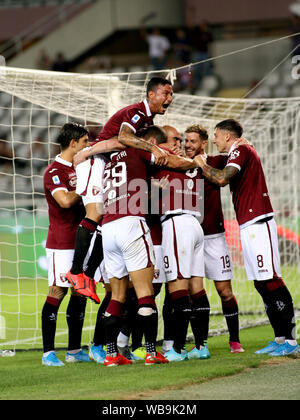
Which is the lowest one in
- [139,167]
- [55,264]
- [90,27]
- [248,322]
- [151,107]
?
[248,322]

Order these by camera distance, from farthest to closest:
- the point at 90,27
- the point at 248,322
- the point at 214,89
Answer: the point at 90,27 → the point at 214,89 → the point at 248,322

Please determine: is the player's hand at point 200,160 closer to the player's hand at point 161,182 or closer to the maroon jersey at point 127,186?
the player's hand at point 161,182

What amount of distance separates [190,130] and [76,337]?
6.75ft

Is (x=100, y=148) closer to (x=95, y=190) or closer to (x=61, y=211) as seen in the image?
(x=95, y=190)

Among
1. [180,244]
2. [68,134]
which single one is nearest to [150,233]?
[180,244]

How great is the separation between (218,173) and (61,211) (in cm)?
137

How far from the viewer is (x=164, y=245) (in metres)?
6.27

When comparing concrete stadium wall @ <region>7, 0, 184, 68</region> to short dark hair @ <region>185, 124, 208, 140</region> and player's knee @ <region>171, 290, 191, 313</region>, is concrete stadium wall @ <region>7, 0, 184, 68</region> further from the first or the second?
player's knee @ <region>171, 290, 191, 313</region>

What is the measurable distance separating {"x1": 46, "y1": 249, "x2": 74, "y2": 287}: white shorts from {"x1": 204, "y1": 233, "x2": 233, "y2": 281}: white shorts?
122 cm

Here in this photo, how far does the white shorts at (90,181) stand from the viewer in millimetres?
6086

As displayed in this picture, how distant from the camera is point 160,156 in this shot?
5883 millimetres
